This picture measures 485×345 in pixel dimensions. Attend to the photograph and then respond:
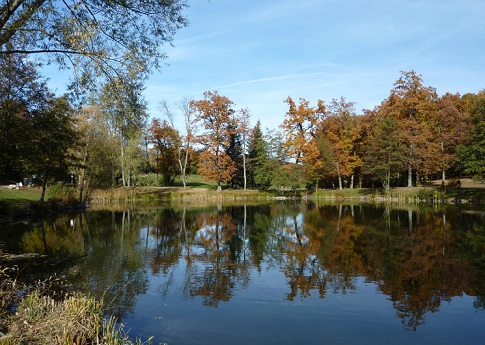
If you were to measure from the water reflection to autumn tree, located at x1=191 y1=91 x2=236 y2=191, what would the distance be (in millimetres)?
26379

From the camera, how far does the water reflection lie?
11.1 m

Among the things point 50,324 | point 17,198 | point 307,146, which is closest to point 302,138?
point 307,146

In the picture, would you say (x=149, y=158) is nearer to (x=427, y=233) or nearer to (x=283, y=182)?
(x=283, y=182)

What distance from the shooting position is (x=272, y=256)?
52.9ft

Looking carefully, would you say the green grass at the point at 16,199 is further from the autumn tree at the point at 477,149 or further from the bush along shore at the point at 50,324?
the autumn tree at the point at 477,149

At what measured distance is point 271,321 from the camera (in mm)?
8969

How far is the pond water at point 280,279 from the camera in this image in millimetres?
8492

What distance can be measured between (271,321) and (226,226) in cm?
1665

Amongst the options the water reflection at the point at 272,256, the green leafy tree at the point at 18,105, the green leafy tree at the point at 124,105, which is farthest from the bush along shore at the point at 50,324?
the green leafy tree at the point at 18,105

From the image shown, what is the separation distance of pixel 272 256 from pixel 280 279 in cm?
359

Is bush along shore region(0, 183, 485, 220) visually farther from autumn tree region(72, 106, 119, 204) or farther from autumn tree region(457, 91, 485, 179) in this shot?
autumn tree region(457, 91, 485, 179)

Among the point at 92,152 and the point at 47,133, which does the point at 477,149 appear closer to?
the point at 47,133

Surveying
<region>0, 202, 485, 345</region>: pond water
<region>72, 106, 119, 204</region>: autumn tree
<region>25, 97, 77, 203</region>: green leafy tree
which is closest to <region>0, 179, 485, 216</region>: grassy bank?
<region>72, 106, 119, 204</region>: autumn tree

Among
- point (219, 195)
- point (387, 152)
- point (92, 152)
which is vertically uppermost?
point (387, 152)
